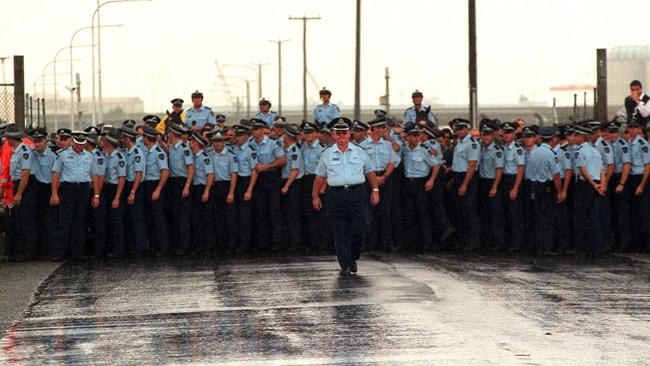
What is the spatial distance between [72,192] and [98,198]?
15.2 inches

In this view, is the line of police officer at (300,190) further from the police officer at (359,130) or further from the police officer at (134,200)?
the police officer at (359,130)

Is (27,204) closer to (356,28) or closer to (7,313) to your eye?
(7,313)

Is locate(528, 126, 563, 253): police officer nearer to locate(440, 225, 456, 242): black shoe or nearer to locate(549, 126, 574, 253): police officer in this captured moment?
locate(549, 126, 574, 253): police officer

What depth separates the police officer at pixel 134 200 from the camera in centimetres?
2206

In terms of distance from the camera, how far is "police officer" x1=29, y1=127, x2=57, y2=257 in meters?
21.8

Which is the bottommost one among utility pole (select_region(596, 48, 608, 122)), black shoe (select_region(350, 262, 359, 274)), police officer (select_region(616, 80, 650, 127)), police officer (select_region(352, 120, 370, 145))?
black shoe (select_region(350, 262, 359, 274))

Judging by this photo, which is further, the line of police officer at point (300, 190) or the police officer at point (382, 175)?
the police officer at point (382, 175)

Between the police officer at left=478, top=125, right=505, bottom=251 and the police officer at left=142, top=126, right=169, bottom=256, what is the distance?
15.5 feet

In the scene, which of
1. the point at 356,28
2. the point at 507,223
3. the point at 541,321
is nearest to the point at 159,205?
the point at 507,223

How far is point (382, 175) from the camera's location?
22359 millimetres

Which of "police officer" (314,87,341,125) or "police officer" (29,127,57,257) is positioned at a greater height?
"police officer" (314,87,341,125)

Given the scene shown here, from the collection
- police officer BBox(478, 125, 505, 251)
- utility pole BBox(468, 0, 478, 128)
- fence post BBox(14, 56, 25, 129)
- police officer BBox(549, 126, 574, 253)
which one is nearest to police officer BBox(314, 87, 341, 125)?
police officer BBox(478, 125, 505, 251)

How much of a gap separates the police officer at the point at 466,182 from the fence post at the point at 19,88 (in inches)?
329

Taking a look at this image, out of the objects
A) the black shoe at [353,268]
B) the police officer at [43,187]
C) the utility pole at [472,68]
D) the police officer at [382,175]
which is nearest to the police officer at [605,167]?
the police officer at [382,175]
